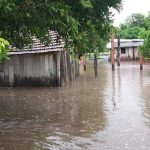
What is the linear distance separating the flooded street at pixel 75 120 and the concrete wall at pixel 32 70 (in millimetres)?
2102

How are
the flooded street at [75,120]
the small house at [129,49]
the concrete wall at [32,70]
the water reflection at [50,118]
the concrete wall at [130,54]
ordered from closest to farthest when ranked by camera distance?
the flooded street at [75,120], the water reflection at [50,118], the concrete wall at [32,70], the small house at [129,49], the concrete wall at [130,54]

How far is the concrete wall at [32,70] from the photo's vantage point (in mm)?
23156

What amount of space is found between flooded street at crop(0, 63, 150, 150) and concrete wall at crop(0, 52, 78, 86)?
6.90 ft

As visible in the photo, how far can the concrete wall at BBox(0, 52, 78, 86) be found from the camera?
76.0 ft

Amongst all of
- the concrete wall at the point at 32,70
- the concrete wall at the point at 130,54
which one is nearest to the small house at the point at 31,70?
the concrete wall at the point at 32,70

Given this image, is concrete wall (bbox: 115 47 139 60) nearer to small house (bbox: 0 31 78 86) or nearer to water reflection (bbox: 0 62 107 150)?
small house (bbox: 0 31 78 86)

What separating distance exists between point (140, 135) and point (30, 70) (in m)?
13.2

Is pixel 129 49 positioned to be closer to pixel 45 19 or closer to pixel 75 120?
pixel 75 120

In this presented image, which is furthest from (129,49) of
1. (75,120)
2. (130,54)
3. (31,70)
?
(75,120)

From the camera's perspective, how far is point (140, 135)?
35.8ft

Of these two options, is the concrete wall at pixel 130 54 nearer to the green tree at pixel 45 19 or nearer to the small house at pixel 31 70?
the small house at pixel 31 70

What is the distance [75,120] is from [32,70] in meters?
10.5

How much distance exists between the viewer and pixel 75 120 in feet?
43.2

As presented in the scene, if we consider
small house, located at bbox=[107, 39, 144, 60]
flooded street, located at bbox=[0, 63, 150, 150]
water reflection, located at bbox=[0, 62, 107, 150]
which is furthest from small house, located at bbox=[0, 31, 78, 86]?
small house, located at bbox=[107, 39, 144, 60]
